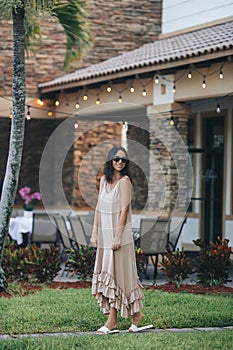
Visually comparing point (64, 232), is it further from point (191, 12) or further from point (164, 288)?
point (191, 12)

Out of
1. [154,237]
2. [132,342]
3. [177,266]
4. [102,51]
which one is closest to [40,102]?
[102,51]

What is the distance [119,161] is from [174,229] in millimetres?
6030

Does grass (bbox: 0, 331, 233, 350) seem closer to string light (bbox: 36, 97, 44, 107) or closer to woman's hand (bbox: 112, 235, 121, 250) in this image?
woman's hand (bbox: 112, 235, 121, 250)

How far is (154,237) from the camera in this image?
13234 millimetres

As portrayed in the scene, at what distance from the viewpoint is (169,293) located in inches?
432

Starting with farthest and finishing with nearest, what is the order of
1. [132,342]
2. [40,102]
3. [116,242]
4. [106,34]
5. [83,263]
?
[106,34] → [40,102] → [83,263] → [116,242] → [132,342]

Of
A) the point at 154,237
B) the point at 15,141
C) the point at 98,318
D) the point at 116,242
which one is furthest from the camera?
the point at 154,237

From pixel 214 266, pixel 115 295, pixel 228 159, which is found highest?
pixel 228 159

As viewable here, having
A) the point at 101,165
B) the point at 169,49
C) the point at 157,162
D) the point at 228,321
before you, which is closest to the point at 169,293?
the point at 228,321

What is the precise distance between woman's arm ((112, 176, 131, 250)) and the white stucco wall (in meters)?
8.86

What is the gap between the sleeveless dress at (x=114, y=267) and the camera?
8234 mm

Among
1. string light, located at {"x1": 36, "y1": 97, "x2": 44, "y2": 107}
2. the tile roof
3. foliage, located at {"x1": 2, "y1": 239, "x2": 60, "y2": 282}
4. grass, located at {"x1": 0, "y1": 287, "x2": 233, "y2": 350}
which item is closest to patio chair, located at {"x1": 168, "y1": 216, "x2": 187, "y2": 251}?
foliage, located at {"x1": 2, "y1": 239, "x2": 60, "y2": 282}

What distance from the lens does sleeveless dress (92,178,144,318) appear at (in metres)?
8.23

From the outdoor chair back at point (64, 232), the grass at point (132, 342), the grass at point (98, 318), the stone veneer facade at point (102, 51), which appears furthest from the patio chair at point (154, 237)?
the stone veneer facade at point (102, 51)
